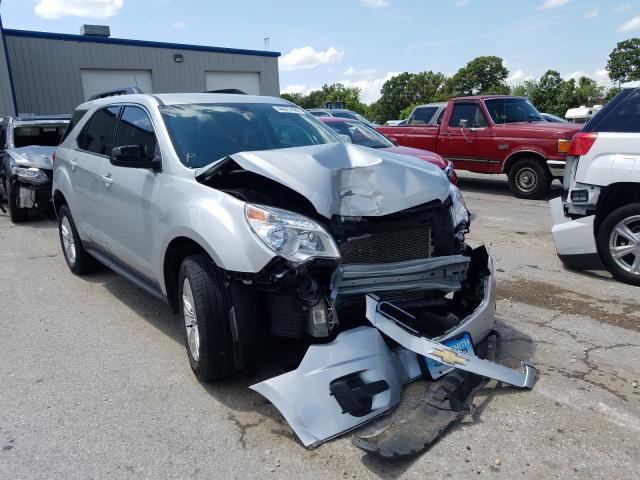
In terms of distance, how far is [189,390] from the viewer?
346 cm

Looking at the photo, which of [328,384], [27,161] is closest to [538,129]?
[328,384]

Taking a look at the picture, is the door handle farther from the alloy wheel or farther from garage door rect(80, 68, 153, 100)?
garage door rect(80, 68, 153, 100)

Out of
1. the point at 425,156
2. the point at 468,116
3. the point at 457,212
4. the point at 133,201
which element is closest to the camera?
the point at 457,212

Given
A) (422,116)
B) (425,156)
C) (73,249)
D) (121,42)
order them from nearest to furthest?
1. (73,249)
2. (425,156)
3. (422,116)
4. (121,42)

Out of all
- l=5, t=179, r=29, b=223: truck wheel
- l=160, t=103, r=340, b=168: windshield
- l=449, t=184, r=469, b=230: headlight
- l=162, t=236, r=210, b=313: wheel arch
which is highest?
l=160, t=103, r=340, b=168: windshield

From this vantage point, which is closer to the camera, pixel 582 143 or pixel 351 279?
pixel 351 279

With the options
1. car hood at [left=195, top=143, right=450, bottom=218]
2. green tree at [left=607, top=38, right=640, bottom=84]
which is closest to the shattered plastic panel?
car hood at [left=195, top=143, right=450, bottom=218]

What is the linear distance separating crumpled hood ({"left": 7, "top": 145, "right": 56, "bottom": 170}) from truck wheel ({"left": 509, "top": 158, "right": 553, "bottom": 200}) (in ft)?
28.7

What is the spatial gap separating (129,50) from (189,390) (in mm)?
21504

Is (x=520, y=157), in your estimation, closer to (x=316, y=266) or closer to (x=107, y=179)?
(x=107, y=179)

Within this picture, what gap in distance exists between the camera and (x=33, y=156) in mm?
9461

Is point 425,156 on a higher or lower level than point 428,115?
lower

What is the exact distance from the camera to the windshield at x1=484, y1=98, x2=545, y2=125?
11.0 m

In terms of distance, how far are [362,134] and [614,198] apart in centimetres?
468
